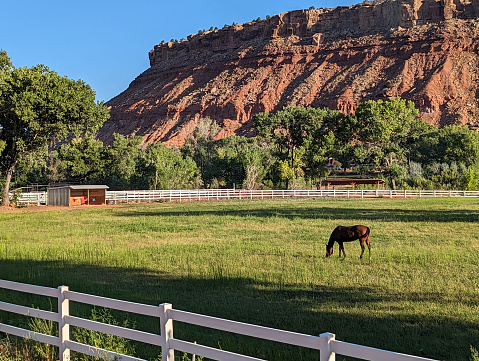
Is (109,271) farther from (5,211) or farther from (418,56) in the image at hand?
(418,56)

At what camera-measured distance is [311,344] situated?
5.16 m

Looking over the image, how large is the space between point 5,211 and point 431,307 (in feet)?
124

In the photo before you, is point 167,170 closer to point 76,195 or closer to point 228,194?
point 228,194

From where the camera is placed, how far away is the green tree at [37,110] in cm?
4250

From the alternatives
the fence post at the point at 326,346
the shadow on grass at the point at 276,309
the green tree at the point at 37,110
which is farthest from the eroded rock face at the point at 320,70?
the fence post at the point at 326,346

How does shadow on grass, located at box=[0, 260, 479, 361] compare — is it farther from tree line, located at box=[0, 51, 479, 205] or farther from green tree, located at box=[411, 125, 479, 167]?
green tree, located at box=[411, 125, 479, 167]

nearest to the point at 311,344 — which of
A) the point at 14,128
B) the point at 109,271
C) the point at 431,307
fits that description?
the point at 431,307

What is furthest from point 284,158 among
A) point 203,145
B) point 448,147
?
point 448,147

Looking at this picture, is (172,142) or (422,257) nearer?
(422,257)

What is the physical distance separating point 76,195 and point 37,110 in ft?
35.9

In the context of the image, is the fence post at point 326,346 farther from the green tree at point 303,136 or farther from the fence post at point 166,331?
the green tree at point 303,136

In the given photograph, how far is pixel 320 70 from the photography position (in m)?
158

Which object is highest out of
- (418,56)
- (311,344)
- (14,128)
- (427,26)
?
(427,26)

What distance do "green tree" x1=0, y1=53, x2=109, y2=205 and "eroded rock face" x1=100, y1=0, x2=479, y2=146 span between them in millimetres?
97382
